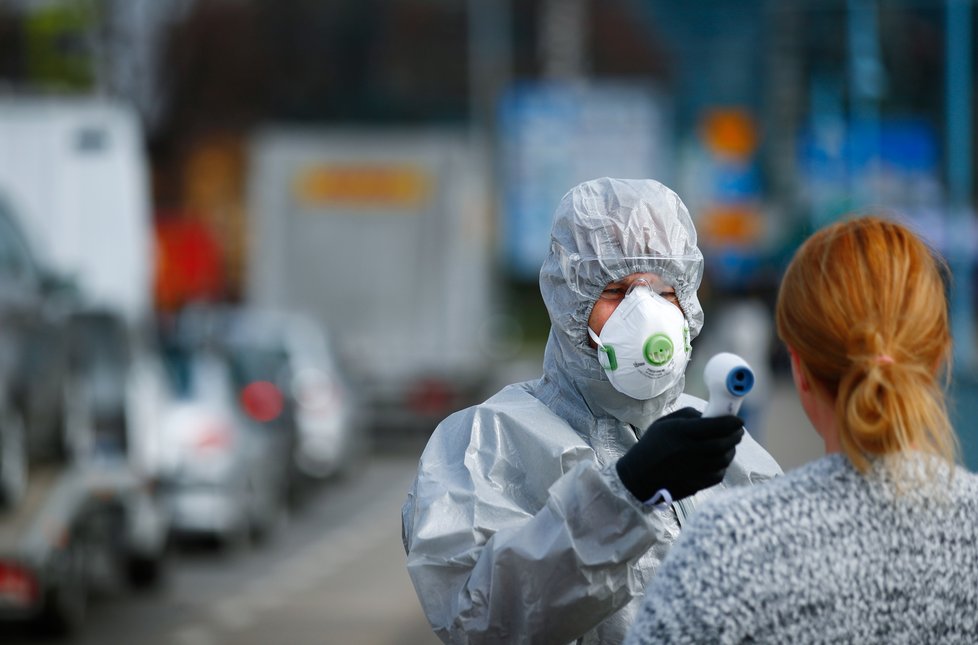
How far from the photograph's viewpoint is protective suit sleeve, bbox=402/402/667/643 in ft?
8.29

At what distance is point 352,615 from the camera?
1089 centimetres

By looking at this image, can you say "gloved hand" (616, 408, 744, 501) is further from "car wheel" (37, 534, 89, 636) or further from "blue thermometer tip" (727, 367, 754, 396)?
"car wheel" (37, 534, 89, 636)

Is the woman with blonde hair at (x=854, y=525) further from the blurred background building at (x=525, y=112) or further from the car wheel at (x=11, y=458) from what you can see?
the car wheel at (x=11, y=458)

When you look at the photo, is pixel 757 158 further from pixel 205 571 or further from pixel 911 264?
pixel 911 264

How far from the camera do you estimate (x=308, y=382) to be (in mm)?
17891

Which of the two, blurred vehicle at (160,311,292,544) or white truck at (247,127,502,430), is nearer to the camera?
blurred vehicle at (160,311,292,544)

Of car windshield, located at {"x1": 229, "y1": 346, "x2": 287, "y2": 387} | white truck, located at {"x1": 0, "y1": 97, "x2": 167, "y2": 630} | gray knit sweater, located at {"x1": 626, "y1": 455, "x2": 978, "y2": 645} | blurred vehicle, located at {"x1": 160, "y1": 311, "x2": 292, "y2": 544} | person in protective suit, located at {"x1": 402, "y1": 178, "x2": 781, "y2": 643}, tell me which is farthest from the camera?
car windshield, located at {"x1": 229, "y1": 346, "x2": 287, "y2": 387}

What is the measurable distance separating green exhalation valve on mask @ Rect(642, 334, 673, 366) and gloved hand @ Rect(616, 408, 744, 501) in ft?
0.95

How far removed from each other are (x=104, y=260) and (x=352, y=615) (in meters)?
3.20

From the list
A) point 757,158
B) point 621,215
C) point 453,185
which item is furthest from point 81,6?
point 621,215

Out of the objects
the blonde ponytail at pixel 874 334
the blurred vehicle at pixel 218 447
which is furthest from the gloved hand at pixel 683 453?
the blurred vehicle at pixel 218 447

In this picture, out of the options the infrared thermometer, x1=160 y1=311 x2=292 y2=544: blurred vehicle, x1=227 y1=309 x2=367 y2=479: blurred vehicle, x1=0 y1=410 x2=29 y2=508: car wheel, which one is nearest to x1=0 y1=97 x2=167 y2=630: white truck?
x1=0 y1=410 x2=29 y2=508: car wheel

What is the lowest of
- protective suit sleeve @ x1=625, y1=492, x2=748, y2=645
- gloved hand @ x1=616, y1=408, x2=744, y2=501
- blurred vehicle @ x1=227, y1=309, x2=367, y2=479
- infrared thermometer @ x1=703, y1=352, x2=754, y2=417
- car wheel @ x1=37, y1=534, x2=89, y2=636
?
blurred vehicle @ x1=227, y1=309, x2=367, y2=479

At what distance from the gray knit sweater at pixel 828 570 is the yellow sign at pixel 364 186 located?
19.4 metres
